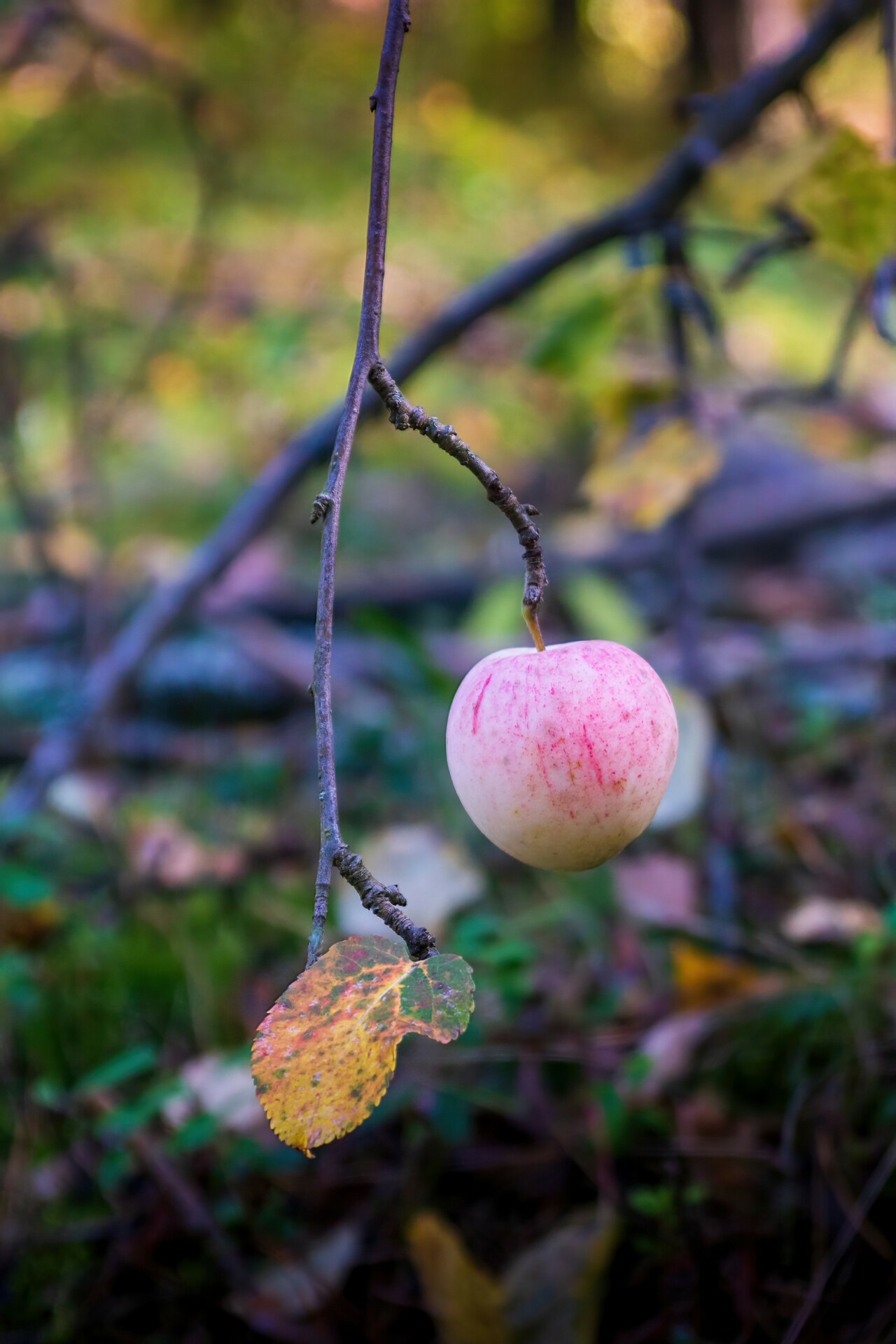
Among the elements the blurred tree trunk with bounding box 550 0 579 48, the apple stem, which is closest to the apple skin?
the apple stem

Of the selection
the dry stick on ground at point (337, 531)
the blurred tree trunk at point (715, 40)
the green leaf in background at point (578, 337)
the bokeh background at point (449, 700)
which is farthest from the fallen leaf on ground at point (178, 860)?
the blurred tree trunk at point (715, 40)

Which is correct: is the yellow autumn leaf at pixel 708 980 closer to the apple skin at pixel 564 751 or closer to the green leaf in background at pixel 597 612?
the apple skin at pixel 564 751

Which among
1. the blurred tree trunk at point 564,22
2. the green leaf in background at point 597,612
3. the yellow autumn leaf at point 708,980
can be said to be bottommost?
the yellow autumn leaf at point 708,980

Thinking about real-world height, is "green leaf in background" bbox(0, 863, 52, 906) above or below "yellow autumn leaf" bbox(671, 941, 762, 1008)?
above

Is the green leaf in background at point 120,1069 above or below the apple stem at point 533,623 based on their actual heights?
below

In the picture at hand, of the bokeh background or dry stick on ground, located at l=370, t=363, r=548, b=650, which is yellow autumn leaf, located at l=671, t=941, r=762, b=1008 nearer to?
the bokeh background

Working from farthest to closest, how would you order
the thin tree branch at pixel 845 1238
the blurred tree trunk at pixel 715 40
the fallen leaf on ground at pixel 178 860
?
1. the blurred tree trunk at pixel 715 40
2. the fallen leaf on ground at pixel 178 860
3. the thin tree branch at pixel 845 1238

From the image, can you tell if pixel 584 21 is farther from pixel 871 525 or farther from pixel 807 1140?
pixel 807 1140
